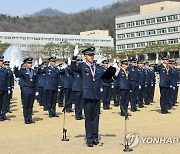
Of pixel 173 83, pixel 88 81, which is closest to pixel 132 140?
pixel 88 81

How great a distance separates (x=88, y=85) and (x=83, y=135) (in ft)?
4.81

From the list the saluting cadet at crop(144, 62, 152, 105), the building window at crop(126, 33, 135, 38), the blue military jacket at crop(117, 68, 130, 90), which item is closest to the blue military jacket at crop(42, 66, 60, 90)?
the blue military jacket at crop(117, 68, 130, 90)

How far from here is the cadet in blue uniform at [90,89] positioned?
26.0ft

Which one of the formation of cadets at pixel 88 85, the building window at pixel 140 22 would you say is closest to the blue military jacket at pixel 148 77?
the formation of cadets at pixel 88 85

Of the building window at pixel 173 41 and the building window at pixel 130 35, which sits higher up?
the building window at pixel 130 35

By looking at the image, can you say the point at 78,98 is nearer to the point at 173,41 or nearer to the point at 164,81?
the point at 164,81

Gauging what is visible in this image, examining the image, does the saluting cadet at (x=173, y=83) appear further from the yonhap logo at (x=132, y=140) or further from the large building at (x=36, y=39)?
the large building at (x=36, y=39)

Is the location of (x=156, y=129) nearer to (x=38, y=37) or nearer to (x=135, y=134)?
(x=135, y=134)

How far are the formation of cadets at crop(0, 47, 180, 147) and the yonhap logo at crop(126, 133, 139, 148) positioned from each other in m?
0.57

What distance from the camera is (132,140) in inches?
311

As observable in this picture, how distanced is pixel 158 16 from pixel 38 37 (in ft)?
98.4

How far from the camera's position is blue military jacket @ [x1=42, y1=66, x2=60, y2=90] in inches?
496

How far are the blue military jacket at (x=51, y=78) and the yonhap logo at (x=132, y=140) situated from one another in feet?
15.2

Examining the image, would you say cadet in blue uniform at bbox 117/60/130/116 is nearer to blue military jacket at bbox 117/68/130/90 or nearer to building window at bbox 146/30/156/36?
blue military jacket at bbox 117/68/130/90
